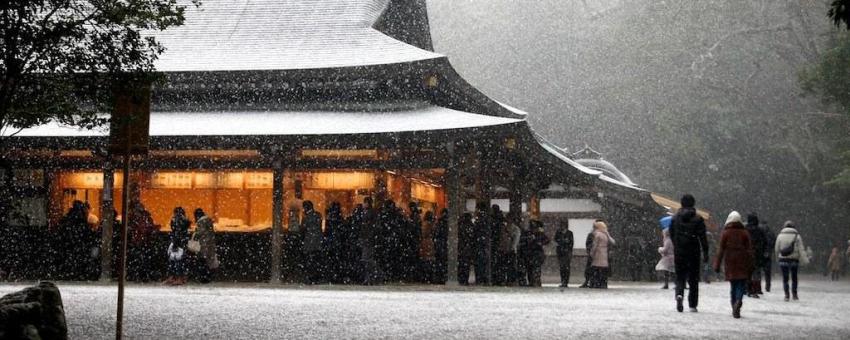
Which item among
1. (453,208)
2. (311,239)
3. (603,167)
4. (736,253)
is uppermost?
(603,167)

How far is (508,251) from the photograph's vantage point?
19.1 m

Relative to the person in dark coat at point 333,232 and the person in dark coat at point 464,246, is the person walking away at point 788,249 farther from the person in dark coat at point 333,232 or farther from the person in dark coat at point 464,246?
the person in dark coat at point 333,232

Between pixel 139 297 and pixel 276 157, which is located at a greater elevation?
pixel 276 157

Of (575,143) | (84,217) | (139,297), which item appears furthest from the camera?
(575,143)

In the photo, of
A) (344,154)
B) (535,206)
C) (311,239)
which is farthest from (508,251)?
(535,206)

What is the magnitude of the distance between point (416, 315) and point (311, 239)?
21.4 ft

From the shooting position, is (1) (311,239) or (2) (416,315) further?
(1) (311,239)

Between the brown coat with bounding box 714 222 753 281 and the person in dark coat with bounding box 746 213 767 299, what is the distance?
4.08 metres

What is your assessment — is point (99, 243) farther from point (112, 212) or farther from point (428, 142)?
point (428, 142)

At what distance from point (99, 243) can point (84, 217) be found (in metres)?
0.57

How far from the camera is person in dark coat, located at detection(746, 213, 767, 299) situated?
55.6 ft

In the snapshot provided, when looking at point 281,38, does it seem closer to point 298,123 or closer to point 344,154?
point 298,123

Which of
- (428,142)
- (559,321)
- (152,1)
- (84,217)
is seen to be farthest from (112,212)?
(559,321)

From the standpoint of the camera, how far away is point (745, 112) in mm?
45281
